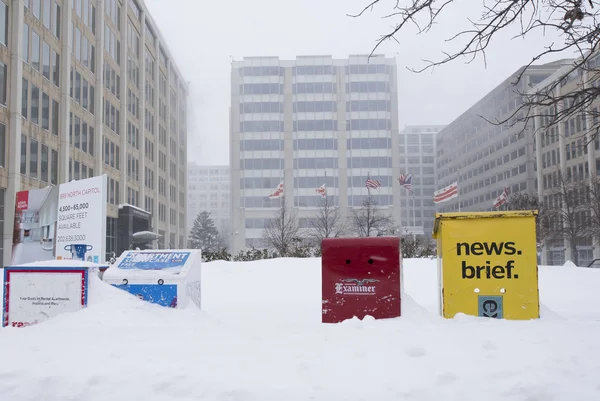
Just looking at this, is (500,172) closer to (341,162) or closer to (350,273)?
(341,162)

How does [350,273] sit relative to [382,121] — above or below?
below

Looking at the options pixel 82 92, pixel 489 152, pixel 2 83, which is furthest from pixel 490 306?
pixel 489 152

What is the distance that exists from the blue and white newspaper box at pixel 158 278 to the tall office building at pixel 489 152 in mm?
61877

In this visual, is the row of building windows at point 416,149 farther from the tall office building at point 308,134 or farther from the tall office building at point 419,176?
the tall office building at point 308,134

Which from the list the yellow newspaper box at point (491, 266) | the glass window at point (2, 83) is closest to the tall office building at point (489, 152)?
the glass window at point (2, 83)

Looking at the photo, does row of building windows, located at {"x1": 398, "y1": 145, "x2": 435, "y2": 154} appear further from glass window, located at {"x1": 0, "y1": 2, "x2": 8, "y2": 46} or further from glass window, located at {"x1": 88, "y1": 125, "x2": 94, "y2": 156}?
glass window, located at {"x1": 0, "y1": 2, "x2": 8, "y2": 46}

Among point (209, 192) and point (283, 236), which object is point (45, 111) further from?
point (209, 192)

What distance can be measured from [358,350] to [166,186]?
57.8 meters

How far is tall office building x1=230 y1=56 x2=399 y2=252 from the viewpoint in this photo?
7250cm

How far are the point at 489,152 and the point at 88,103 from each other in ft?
207

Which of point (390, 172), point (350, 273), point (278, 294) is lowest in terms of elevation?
point (278, 294)

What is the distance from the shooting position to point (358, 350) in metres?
4.73

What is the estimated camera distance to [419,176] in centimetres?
11619

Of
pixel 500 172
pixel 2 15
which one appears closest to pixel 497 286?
pixel 2 15
